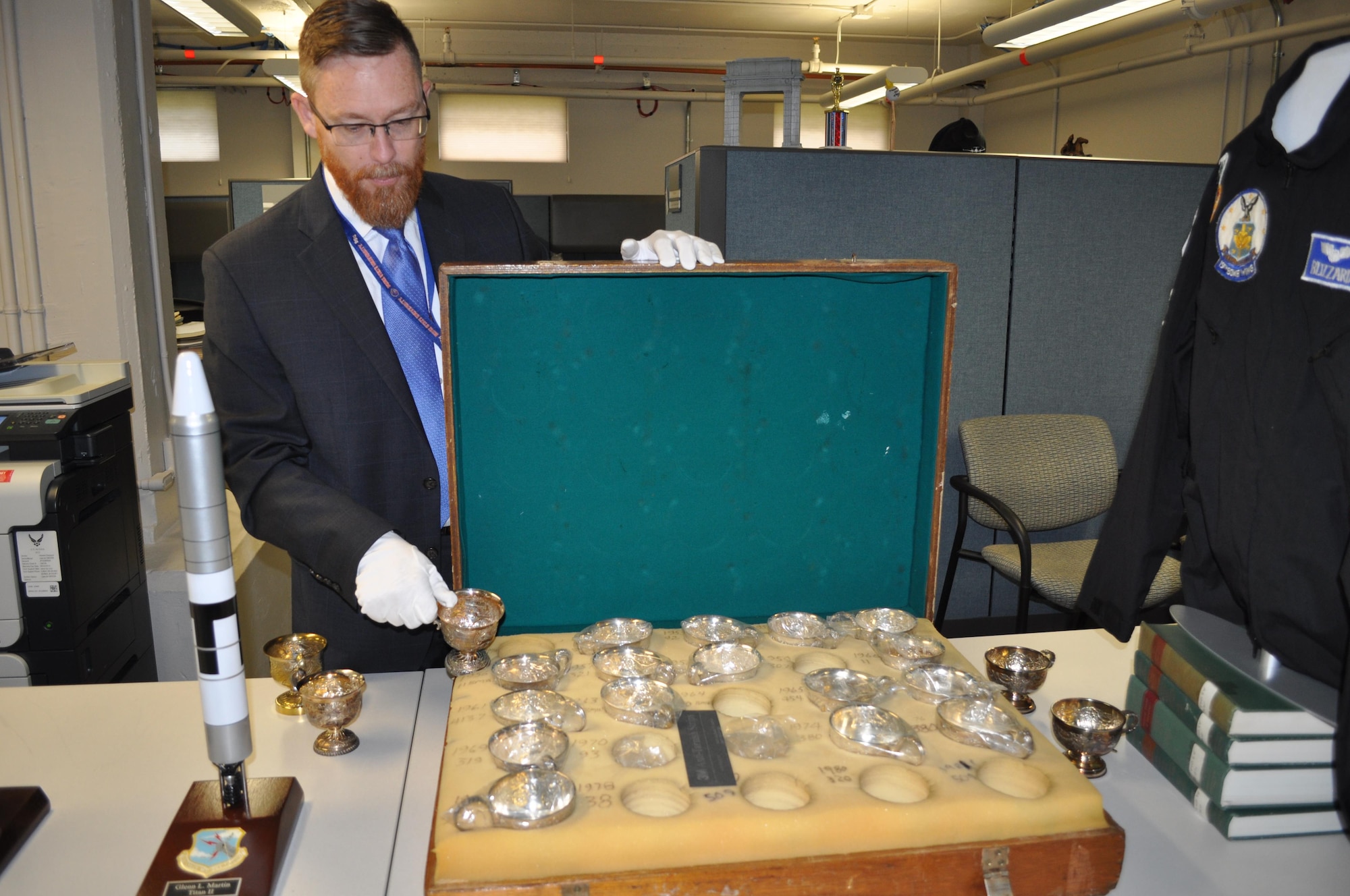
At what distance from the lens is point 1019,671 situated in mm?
1111

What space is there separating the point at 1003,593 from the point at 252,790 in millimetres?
2888

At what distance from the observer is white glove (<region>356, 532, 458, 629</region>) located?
3.56ft

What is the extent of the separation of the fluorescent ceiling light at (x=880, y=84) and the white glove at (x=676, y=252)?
4.52 meters

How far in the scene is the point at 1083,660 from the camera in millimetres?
1356

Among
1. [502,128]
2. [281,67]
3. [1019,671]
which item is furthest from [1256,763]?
[502,128]

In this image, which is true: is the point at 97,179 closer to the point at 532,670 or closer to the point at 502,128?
the point at 532,670

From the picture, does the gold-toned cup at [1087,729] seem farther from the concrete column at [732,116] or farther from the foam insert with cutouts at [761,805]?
the concrete column at [732,116]

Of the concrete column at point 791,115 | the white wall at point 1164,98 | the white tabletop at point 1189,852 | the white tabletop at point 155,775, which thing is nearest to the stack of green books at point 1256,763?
the white tabletop at point 1189,852

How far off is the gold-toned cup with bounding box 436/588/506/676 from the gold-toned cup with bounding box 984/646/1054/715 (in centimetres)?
62

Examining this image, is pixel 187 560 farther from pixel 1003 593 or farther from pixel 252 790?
pixel 1003 593

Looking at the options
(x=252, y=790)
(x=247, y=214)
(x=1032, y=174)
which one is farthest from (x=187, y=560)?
(x=247, y=214)

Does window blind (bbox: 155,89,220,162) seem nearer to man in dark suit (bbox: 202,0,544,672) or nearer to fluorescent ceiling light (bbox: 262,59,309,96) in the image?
fluorescent ceiling light (bbox: 262,59,309,96)

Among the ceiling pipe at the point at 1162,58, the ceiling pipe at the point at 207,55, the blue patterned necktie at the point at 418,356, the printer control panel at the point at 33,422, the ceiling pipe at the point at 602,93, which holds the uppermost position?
the ceiling pipe at the point at 207,55

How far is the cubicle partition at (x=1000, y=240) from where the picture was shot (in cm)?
281
